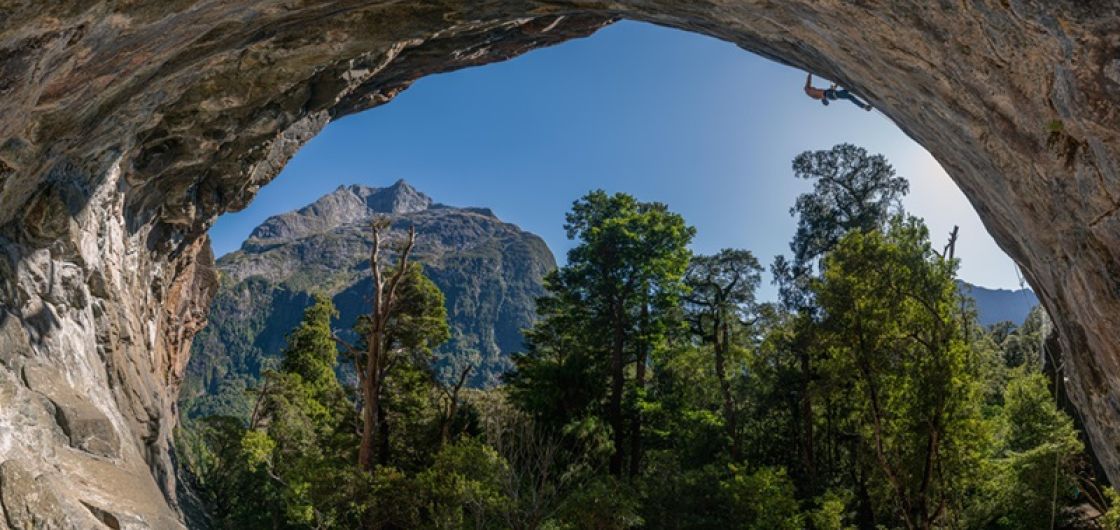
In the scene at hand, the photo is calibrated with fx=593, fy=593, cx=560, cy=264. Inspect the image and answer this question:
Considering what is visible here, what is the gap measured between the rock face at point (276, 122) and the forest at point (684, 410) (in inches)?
213

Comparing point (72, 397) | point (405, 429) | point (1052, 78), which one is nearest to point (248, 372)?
point (405, 429)

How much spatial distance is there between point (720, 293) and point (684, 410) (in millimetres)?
6277

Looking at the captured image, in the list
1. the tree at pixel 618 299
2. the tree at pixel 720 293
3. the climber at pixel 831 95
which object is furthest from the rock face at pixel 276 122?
the tree at pixel 720 293

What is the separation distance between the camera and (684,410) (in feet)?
71.4

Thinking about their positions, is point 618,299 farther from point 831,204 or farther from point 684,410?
point 831,204

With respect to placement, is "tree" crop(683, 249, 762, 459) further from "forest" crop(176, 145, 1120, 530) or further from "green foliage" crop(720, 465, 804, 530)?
"green foliage" crop(720, 465, 804, 530)

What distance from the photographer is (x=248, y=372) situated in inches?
6516

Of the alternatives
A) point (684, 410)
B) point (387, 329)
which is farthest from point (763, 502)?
point (387, 329)

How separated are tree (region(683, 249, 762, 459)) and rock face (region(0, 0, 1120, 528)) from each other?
48.9ft

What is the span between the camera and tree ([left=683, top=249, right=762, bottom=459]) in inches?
1009

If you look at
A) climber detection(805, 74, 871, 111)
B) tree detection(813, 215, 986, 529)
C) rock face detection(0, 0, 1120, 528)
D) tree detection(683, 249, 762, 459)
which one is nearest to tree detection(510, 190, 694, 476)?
tree detection(683, 249, 762, 459)

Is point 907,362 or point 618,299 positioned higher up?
point 618,299

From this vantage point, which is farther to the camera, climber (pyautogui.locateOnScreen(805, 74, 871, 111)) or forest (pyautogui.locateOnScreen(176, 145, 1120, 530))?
forest (pyautogui.locateOnScreen(176, 145, 1120, 530))

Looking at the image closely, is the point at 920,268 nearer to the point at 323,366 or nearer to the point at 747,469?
the point at 747,469
